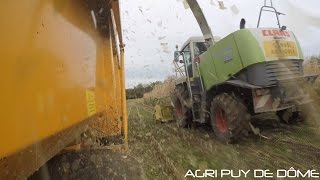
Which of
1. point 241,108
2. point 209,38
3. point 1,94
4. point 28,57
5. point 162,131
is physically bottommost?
point 162,131

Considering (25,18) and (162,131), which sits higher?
(25,18)

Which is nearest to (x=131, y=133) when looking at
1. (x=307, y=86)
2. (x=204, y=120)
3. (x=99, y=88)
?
(x=204, y=120)

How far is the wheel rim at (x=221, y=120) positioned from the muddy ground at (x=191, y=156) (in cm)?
28

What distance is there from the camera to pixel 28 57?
1.56 m

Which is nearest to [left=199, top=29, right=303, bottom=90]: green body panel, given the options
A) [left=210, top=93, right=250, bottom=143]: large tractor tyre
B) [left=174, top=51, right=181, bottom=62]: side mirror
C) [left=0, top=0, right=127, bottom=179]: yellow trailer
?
[left=210, top=93, right=250, bottom=143]: large tractor tyre

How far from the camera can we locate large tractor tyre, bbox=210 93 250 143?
6.63 meters

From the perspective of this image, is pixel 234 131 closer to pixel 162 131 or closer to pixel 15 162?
pixel 162 131

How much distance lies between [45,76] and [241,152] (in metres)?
4.92

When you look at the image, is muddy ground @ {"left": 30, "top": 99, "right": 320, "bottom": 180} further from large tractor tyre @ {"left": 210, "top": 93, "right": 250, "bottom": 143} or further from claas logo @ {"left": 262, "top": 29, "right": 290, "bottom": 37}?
claas logo @ {"left": 262, "top": 29, "right": 290, "bottom": 37}

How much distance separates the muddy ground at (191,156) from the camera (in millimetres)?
3053

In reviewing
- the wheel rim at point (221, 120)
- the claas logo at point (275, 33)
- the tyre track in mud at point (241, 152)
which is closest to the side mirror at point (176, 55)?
A: the tyre track in mud at point (241, 152)

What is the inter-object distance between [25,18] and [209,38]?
712 cm

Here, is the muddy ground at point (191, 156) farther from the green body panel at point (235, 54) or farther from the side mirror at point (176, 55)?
the side mirror at point (176, 55)

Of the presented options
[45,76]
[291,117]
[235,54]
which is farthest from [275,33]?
[45,76]
